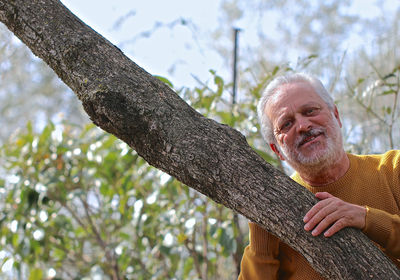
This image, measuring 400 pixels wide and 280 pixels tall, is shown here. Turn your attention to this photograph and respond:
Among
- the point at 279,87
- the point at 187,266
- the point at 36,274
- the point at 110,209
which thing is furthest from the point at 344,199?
the point at 36,274

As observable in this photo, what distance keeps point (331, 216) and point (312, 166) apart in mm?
283

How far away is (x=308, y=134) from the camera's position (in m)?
1.04

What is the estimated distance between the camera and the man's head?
1.03 metres

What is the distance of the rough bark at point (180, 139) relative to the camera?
0.76m

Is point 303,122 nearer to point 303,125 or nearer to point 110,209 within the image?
point 303,125

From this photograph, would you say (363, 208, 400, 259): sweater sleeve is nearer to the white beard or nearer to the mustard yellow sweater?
the mustard yellow sweater

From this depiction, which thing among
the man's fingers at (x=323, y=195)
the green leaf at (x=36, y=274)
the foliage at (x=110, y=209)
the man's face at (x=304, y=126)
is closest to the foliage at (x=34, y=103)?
the foliage at (x=110, y=209)

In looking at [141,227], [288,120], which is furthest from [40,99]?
[288,120]

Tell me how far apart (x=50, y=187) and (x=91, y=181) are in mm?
222

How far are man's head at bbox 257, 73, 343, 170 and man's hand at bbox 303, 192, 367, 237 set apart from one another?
0.72ft

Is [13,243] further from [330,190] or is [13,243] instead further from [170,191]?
[330,190]

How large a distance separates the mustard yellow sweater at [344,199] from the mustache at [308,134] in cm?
12

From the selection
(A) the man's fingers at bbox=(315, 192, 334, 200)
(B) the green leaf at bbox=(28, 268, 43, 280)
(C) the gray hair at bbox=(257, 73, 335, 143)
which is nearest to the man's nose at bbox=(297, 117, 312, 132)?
(C) the gray hair at bbox=(257, 73, 335, 143)

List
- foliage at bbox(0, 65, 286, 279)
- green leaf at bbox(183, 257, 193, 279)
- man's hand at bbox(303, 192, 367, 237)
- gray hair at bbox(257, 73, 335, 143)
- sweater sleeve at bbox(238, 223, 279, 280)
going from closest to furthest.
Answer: man's hand at bbox(303, 192, 367, 237) → sweater sleeve at bbox(238, 223, 279, 280) → gray hair at bbox(257, 73, 335, 143) → foliage at bbox(0, 65, 286, 279) → green leaf at bbox(183, 257, 193, 279)
